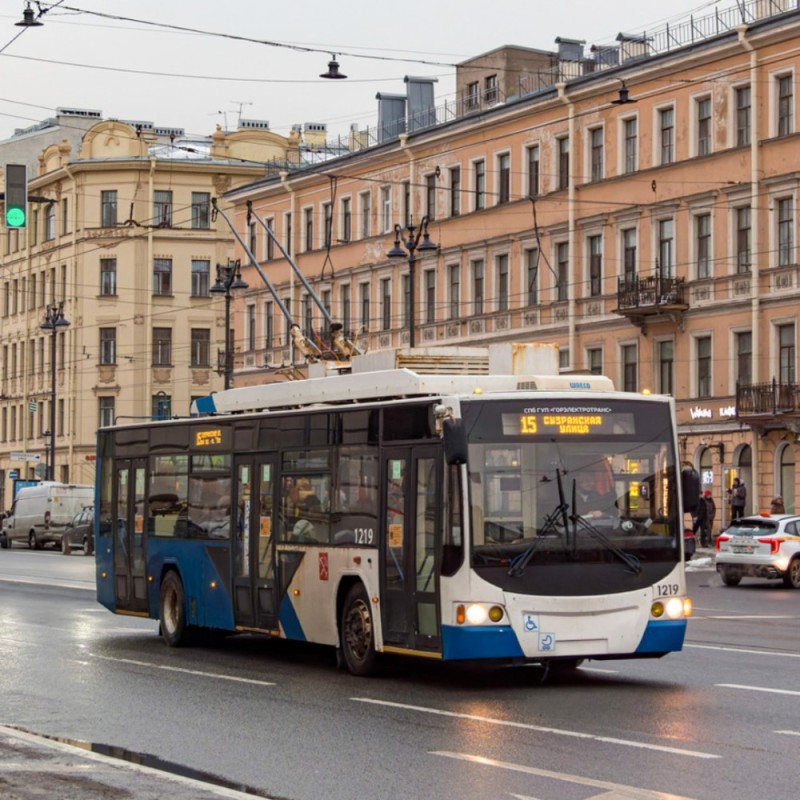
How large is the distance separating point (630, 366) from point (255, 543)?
Result: 37.1 m

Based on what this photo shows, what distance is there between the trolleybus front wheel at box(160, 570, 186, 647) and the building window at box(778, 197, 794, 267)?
30996 mm

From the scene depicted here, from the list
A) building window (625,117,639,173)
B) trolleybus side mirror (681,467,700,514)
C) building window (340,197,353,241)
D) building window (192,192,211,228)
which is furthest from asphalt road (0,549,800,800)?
building window (192,192,211,228)

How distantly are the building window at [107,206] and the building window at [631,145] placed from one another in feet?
130

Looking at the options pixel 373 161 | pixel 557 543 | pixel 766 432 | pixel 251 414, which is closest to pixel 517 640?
pixel 557 543

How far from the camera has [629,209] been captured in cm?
5450

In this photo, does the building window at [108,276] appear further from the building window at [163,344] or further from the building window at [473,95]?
the building window at [473,95]

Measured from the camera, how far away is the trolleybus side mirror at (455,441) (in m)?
14.8

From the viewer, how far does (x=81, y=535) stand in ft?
186

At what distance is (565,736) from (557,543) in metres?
3.16

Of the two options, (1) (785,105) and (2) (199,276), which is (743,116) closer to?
(1) (785,105)

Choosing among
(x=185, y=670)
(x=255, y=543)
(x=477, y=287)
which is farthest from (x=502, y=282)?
(x=185, y=670)

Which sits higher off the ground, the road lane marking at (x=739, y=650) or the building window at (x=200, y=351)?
the building window at (x=200, y=351)

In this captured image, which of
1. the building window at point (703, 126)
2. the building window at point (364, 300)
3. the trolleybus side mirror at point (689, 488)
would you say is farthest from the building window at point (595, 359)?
the trolleybus side mirror at point (689, 488)

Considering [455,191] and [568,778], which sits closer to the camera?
[568,778]
